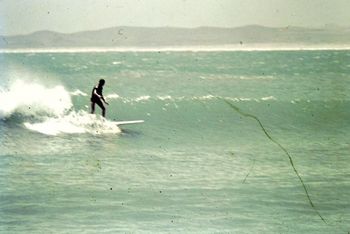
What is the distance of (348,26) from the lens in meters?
2.19

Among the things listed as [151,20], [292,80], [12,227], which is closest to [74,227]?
[12,227]

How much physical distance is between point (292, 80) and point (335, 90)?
15 cm

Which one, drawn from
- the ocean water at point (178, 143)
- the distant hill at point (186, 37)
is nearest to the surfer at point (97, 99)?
the ocean water at point (178, 143)

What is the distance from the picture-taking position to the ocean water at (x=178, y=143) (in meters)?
2.15

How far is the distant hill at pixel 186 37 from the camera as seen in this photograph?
2.19 metres

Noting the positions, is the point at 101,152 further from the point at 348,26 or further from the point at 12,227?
the point at 348,26

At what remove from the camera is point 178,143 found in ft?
7.14

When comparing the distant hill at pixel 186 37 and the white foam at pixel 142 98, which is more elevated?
the distant hill at pixel 186 37

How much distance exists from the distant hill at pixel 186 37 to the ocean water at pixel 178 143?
4 centimetres

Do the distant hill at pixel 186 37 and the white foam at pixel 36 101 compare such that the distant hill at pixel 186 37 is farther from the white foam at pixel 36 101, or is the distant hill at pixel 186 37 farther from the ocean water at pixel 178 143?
the white foam at pixel 36 101

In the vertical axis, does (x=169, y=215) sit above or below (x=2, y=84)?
below

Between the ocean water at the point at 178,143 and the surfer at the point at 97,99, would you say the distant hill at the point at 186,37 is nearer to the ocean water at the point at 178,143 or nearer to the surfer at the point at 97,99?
the ocean water at the point at 178,143

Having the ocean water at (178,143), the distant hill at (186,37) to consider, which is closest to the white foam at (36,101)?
the ocean water at (178,143)

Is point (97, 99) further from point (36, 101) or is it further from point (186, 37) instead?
point (186, 37)
